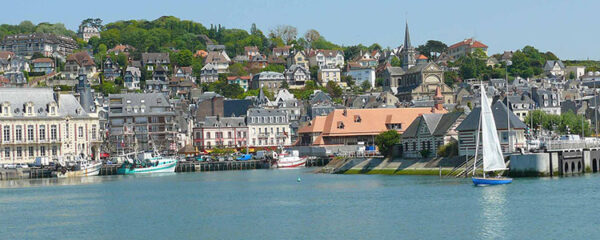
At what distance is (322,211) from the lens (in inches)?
2137

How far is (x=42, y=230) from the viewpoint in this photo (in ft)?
162

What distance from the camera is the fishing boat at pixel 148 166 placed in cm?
11119

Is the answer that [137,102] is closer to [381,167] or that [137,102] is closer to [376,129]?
[376,129]

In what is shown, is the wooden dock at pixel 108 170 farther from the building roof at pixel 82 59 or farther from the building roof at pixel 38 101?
the building roof at pixel 82 59

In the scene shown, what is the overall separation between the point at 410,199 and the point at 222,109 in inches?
4022

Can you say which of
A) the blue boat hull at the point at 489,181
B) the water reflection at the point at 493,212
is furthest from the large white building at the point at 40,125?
the water reflection at the point at 493,212

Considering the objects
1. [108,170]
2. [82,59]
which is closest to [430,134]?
[108,170]

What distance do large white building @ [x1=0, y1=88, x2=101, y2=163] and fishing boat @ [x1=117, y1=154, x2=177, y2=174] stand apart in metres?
8.22

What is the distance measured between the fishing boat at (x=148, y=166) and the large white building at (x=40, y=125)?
27.0 ft

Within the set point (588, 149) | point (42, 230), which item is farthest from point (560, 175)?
point (42, 230)

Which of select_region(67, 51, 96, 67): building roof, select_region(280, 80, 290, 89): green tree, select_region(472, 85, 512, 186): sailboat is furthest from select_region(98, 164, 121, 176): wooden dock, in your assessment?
select_region(67, 51, 96, 67): building roof

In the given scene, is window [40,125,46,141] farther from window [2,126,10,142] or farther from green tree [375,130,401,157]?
green tree [375,130,401,157]

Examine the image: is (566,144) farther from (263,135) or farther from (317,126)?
(263,135)

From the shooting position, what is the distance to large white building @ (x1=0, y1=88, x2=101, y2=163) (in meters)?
113
